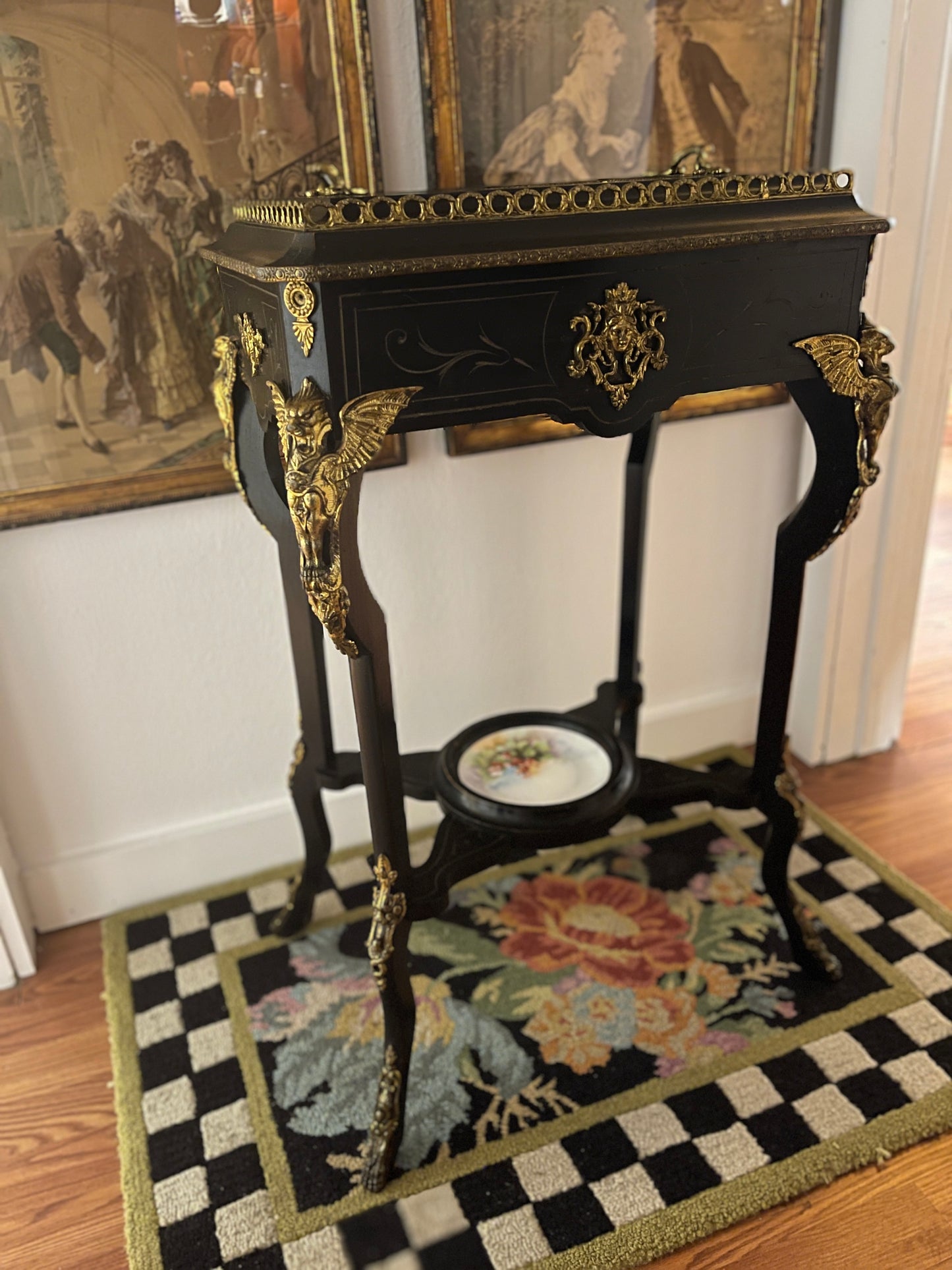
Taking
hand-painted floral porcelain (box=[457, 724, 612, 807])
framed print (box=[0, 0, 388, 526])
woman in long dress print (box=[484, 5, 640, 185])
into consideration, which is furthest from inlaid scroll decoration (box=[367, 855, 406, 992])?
woman in long dress print (box=[484, 5, 640, 185])

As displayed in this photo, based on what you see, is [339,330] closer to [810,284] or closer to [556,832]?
[810,284]

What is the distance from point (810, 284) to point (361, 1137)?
1.37m

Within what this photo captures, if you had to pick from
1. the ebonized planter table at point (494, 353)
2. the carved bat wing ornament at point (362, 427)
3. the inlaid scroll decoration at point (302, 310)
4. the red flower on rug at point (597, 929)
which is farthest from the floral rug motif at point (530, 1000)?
the inlaid scroll decoration at point (302, 310)

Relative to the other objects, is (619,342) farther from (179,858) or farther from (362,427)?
(179,858)

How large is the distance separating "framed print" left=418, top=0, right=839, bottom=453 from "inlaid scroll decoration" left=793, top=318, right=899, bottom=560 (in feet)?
1.97

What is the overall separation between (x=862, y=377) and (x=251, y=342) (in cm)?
83

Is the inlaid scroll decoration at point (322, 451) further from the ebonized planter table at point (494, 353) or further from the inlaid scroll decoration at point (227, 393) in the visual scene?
the inlaid scroll decoration at point (227, 393)

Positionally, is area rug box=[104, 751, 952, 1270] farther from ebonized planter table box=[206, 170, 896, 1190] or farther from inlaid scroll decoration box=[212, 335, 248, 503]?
inlaid scroll decoration box=[212, 335, 248, 503]

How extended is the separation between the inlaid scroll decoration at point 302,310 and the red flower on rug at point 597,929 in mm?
1184

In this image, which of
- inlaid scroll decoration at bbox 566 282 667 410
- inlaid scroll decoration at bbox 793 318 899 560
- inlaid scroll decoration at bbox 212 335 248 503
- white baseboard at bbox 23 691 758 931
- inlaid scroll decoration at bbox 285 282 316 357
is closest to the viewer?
inlaid scroll decoration at bbox 285 282 316 357

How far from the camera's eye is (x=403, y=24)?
157 centimetres

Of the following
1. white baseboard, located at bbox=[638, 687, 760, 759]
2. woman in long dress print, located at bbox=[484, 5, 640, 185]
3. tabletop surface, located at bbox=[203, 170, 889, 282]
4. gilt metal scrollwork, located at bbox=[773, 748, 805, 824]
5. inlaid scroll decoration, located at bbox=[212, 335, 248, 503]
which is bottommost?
white baseboard, located at bbox=[638, 687, 760, 759]

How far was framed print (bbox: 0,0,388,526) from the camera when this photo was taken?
1449 mm

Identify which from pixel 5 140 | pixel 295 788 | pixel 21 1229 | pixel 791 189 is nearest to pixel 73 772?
pixel 295 788
